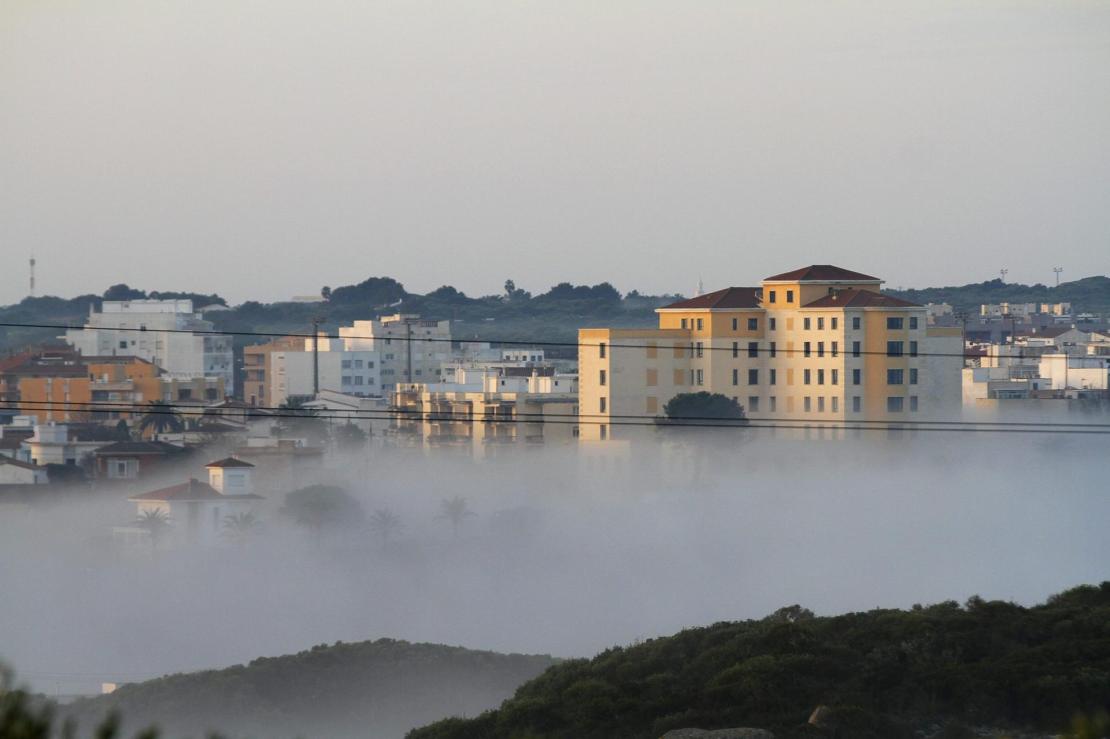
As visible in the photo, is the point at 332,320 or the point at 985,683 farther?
the point at 332,320

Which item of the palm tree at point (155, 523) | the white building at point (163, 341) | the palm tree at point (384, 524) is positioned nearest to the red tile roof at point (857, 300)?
the palm tree at point (384, 524)

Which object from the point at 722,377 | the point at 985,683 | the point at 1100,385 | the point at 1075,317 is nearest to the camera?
the point at 985,683

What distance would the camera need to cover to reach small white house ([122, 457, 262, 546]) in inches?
2606

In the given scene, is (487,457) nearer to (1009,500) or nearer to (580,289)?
(1009,500)

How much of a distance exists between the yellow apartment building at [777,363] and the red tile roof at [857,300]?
73mm

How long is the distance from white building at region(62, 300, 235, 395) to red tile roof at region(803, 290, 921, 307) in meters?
32.9

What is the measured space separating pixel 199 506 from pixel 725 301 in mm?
20062

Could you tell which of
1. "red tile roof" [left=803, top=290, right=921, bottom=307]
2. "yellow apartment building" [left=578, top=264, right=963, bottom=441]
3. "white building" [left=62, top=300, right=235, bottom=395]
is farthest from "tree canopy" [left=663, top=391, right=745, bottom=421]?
"white building" [left=62, top=300, right=235, bottom=395]

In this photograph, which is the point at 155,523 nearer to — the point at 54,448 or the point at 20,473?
the point at 20,473

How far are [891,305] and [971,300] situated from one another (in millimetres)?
58814

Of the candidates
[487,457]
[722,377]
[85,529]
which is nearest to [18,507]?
[85,529]

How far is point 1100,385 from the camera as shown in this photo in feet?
265

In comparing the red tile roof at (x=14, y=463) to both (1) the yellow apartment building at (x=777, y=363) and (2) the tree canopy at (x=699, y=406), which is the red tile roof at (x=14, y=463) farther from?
(2) the tree canopy at (x=699, y=406)

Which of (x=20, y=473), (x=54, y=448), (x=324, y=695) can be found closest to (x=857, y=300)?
(x=54, y=448)
